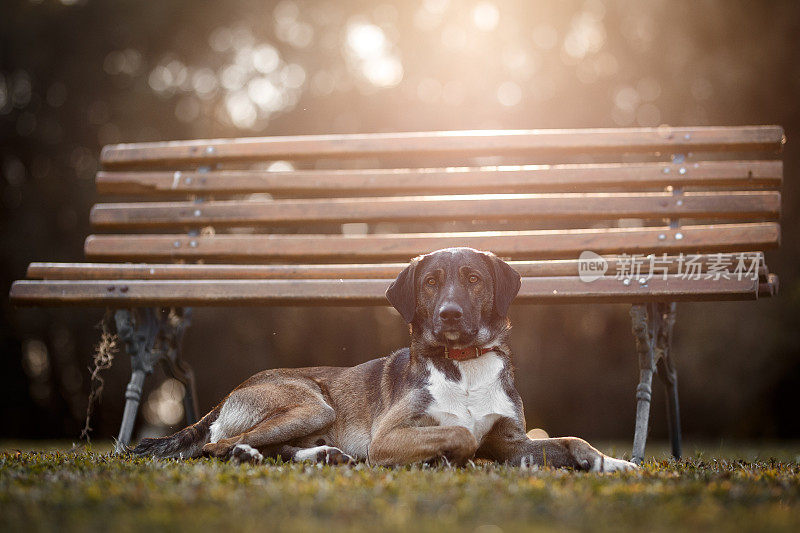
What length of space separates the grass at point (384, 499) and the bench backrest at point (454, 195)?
99.7 inches

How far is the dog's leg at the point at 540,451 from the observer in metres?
4.56

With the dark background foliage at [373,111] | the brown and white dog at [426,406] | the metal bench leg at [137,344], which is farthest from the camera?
the dark background foliage at [373,111]

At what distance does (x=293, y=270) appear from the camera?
637 cm

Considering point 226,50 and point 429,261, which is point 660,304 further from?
point 226,50

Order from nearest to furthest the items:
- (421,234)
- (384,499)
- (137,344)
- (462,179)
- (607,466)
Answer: (384,499)
(607,466)
(137,344)
(421,234)
(462,179)

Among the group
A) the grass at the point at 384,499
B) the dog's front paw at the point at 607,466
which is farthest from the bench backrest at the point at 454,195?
the grass at the point at 384,499

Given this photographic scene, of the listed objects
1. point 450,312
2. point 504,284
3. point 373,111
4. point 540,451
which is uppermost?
point 373,111

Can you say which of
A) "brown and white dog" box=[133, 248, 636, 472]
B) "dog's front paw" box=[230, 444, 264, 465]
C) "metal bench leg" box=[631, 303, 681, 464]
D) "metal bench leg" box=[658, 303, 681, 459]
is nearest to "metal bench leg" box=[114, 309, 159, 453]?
"brown and white dog" box=[133, 248, 636, 472]

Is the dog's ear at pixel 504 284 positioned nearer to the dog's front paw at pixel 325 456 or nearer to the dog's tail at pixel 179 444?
the dog's front paw at pixel 325 456

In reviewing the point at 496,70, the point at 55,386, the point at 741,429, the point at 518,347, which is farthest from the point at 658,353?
the point at 55,386

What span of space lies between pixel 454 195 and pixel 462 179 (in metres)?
0.20

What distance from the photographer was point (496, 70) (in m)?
16.8

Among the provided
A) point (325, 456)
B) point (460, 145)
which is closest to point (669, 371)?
point (460, 145)

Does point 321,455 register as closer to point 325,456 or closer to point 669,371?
point 325,456
